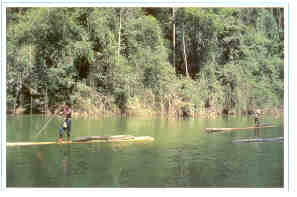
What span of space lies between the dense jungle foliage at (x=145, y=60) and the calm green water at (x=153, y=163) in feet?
29.2

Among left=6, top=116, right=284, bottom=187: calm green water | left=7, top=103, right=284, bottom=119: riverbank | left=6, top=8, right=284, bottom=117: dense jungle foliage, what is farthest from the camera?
left=6, top=8, right=284, bottom=117: dense jungle foliage

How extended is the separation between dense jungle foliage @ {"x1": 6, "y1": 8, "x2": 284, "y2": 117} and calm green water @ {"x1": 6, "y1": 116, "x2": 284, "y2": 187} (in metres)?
8.91

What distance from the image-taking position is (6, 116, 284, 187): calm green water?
11898 mm

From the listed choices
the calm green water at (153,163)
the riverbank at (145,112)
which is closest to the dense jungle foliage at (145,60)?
the riverbank at (145,112)

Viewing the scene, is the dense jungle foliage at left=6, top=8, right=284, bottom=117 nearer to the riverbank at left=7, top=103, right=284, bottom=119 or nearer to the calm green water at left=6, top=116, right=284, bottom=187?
the riverbank at left=7, top=103, right=284, bottom=119

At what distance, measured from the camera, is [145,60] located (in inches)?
1137

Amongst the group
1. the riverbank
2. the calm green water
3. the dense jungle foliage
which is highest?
the dense jungle foliage

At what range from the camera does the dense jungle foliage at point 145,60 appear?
26.8 metres

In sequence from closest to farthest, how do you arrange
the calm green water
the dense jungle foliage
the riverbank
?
the calm green water → the riverbank → the dense jungle foliage

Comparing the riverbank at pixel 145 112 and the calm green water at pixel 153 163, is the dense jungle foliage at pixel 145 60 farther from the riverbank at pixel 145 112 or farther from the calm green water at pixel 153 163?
the calm green water at pixel 153 163

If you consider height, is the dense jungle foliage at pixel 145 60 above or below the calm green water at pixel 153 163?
above

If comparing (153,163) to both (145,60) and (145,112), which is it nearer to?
(145,112)

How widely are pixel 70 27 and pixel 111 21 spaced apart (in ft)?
A: 8.03

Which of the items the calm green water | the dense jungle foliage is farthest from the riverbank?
the calm green water
